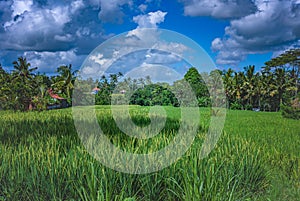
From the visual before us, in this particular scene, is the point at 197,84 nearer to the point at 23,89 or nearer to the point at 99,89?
the point at 99,89

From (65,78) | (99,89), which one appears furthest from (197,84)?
(65,78)

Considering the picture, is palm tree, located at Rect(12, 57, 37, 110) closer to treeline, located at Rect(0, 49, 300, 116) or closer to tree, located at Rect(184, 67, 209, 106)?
treeline, located at Rect(0, 49, 300, 116)

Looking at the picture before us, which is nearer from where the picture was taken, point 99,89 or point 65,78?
point 99,89

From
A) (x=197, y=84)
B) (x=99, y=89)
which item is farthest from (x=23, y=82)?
(x=197, y=84)

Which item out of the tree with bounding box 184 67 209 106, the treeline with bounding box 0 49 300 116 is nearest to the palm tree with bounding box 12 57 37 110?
the treeline with bounding box 0 49 300 116

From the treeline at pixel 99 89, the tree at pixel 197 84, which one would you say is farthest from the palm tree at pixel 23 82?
the tree at pixel 197 84

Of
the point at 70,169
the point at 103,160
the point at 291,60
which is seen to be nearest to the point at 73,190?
the point at 70,169

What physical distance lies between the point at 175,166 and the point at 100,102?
897 centimetres

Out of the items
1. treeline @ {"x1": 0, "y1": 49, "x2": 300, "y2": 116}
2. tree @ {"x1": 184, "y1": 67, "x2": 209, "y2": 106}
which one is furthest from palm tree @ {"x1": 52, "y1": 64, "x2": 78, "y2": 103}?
tree @ {"x1": 184, "y1": 67, "x2": 209, "y2": 106}

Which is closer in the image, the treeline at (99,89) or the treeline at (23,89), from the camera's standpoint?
the treeline at (99,89)

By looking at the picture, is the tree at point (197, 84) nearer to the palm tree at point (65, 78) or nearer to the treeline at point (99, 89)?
the treeline at point (99, 89)

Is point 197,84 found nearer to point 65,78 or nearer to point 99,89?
point 99,89

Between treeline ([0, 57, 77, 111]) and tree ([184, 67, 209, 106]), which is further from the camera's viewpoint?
treeline ([0, 57, 77, 111])

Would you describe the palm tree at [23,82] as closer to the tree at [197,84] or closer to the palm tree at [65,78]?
the palm tree at [65,78]
